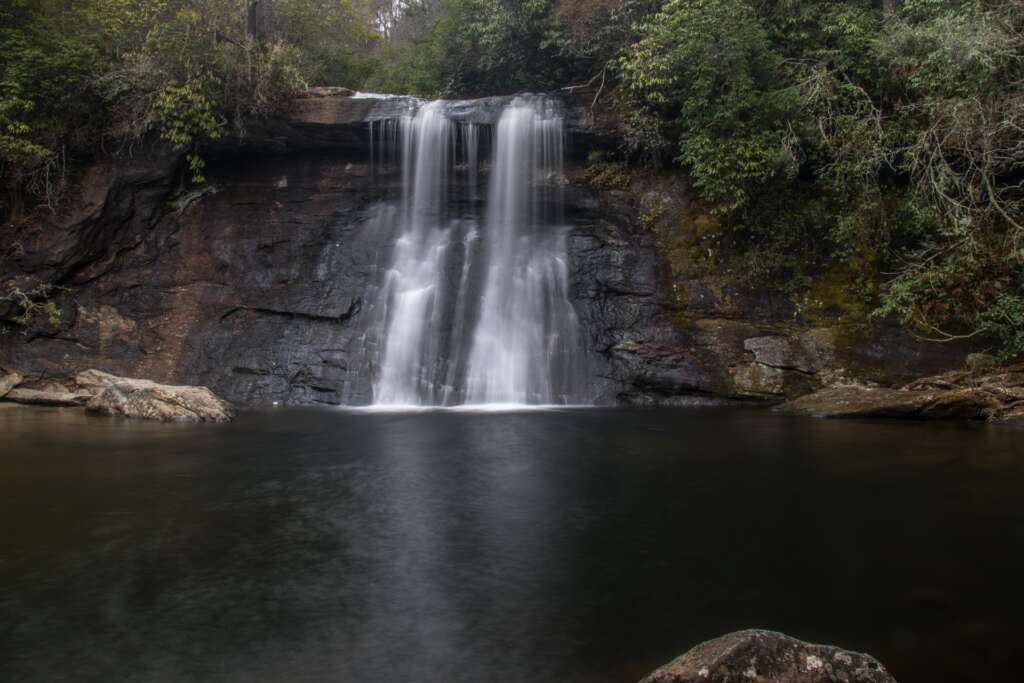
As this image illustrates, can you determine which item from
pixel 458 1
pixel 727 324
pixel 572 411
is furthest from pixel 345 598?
pixel 458 1

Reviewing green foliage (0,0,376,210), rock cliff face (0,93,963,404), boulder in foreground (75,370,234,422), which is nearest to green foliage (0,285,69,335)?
rock cliff face (0,93,963,404)

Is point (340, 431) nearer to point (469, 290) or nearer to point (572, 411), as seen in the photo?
point (572, 411)

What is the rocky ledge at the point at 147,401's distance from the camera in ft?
42.7

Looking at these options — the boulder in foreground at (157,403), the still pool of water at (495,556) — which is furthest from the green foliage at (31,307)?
the still pool of water at (495,556)

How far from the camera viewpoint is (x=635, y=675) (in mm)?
3908

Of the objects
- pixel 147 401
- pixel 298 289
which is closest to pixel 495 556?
pixel 147 401

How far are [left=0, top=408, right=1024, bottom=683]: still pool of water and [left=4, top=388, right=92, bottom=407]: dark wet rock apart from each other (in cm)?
463

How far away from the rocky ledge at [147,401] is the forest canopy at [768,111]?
5.01m

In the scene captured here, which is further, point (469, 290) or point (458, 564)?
point (469, 290)

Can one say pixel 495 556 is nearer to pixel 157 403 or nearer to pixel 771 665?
pixel 771 665

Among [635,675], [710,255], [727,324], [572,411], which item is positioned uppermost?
[710,255]

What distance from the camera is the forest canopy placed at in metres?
13.3

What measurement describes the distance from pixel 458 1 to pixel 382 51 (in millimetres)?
6860

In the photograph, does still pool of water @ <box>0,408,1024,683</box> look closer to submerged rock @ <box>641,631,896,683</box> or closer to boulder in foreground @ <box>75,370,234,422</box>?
submerged rock @ <box>641,631,896,683</box>
